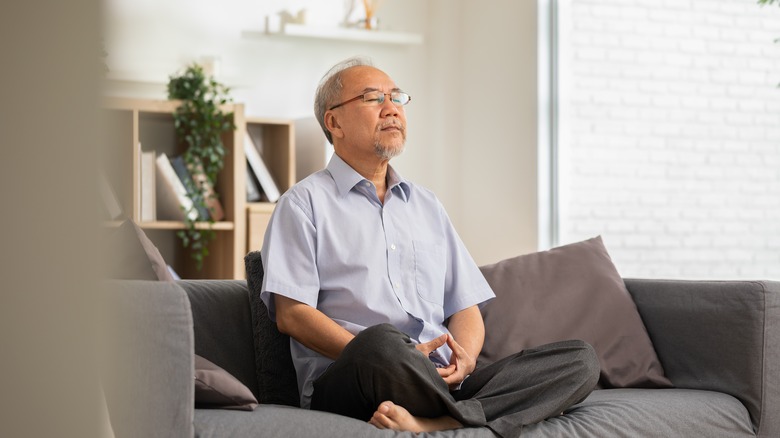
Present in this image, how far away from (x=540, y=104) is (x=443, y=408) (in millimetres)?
3010

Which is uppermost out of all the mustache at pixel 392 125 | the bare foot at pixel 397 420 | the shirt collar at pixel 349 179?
the mustache at pixel 392 125

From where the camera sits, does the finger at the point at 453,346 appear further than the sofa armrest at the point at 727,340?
No

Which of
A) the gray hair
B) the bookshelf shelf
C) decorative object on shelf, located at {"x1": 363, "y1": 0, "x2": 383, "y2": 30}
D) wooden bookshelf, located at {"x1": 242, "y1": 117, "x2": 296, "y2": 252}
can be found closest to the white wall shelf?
decorative object on shelf, located at {"x1": 363, "y1": 0, "x2": 383, "y2": 30}

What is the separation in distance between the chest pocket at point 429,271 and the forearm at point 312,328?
0.30 meters

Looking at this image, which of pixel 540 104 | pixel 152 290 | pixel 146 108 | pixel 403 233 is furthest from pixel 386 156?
pixel 540 104

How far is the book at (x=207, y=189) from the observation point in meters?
4.21

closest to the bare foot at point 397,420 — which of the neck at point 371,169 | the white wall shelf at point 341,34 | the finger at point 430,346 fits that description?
the finger at point 430,346

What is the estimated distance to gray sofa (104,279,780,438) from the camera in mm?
1478

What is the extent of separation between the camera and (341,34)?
4797mm

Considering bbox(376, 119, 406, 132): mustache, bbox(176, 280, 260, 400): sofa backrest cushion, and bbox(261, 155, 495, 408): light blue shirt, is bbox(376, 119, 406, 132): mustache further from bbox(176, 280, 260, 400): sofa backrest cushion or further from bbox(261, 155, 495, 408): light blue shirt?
bbox(176, 280, 260, 400): sofa backrest cushion

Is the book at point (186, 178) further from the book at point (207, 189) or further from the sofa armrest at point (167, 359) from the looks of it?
the sofa armrest at point (167, 359)

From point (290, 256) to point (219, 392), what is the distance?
1.50 feet

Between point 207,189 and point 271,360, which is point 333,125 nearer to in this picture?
point 271,360

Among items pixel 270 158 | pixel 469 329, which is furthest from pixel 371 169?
pixel 270 158
